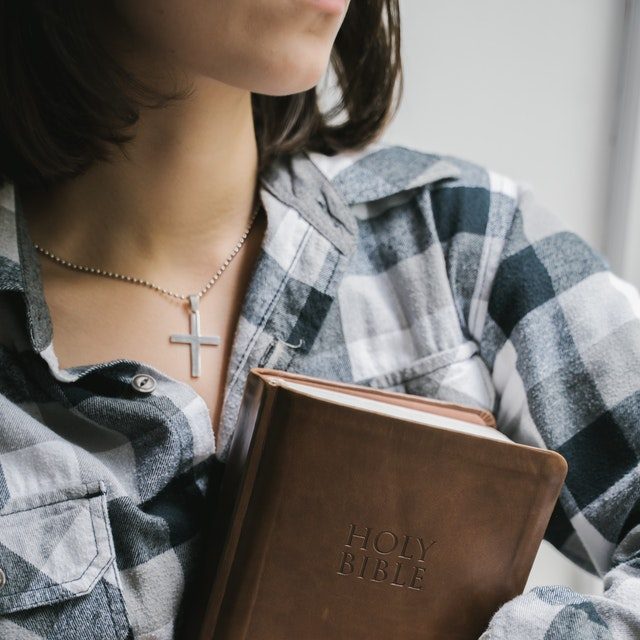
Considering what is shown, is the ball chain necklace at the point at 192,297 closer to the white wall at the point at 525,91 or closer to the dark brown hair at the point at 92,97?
the dark brown hair at the point at 92,97

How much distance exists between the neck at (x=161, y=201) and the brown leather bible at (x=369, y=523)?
26cm

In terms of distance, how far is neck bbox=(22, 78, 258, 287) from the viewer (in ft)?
2.50

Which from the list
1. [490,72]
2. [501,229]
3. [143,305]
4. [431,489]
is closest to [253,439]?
[431,489]

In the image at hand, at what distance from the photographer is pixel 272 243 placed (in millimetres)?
772

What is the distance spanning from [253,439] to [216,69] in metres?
0.30

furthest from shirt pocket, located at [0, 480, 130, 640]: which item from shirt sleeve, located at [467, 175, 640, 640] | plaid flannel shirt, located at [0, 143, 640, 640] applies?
shirt sleeve, located at [467, 175, 640, 640]

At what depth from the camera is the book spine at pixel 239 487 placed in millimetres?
552

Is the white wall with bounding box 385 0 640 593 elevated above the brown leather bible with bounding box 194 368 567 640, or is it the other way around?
the white wall with bounding box 385 0 640 593

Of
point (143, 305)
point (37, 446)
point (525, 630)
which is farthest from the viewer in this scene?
point (143, 305)

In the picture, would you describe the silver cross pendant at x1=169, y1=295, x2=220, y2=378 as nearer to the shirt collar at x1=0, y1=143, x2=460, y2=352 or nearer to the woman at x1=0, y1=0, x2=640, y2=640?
the woman at x1=0, y1=0, x2=640, y2=640

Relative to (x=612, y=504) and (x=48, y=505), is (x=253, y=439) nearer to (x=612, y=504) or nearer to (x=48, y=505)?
(x=48, y=505)

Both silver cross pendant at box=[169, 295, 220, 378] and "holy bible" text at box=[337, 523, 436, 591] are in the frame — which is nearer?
"holy bible" text at box=[337, 523, 436, 591]

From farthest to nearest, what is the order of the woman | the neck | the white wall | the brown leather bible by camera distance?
the white wall, the neck, the woman, the brown leather bible

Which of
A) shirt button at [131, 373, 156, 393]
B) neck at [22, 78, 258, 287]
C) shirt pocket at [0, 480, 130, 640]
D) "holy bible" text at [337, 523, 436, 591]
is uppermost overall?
neck at [22, 78, 258, 287]
